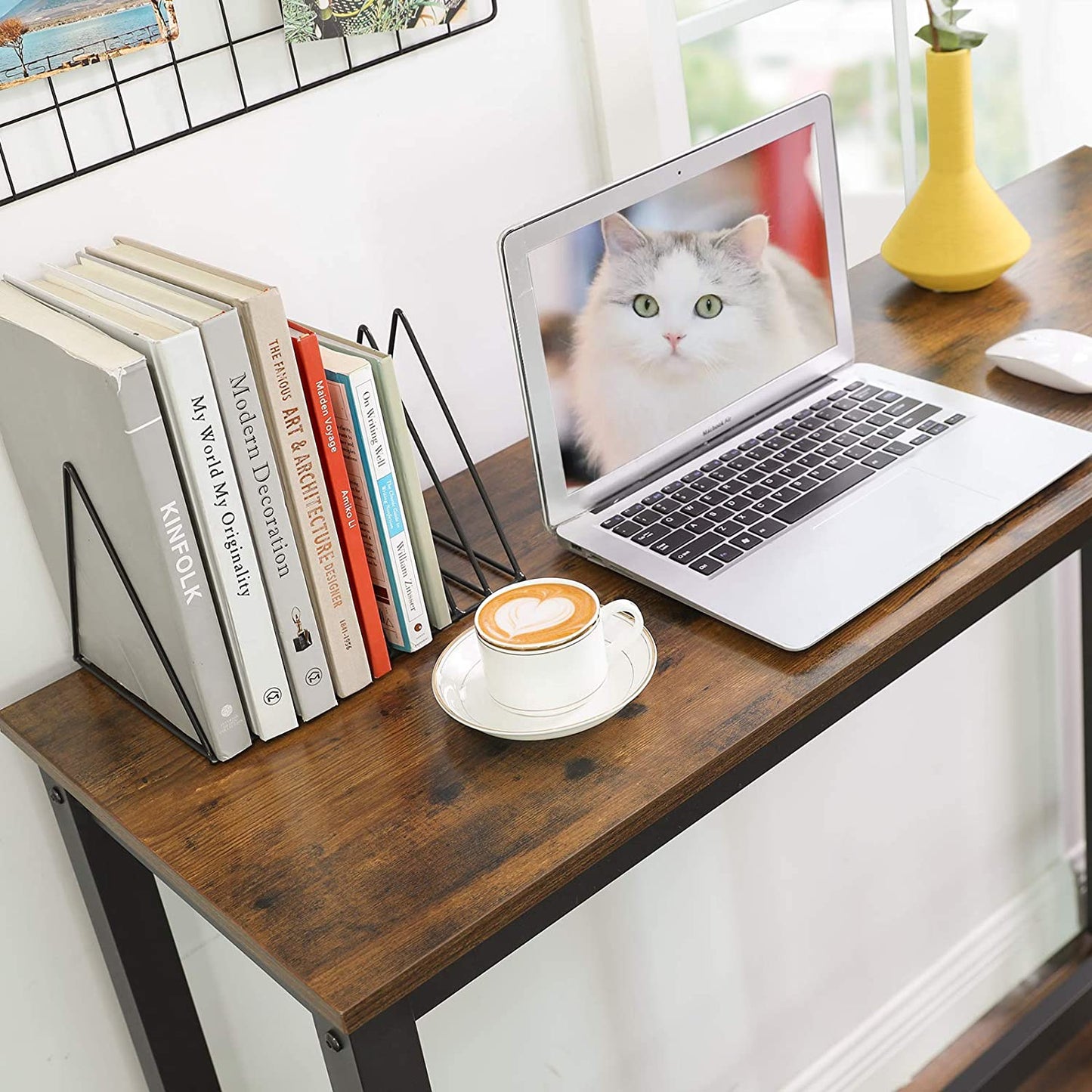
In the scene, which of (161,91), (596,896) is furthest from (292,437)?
(596,896)

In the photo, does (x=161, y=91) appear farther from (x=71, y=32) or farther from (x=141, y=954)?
(x=141, y=954)

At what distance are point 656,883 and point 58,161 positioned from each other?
2.89 feet

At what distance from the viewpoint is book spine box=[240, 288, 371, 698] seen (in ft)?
2.62

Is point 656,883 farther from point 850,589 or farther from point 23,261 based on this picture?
point 23,261

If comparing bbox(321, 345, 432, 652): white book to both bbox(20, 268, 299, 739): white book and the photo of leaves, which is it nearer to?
bbox(20, 268, 299, 739): white book

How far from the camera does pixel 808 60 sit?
1.59m

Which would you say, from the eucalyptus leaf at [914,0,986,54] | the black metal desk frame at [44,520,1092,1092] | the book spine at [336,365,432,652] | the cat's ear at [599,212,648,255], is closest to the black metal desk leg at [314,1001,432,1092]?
the black metal desk frame at [44,520,1092,1092]

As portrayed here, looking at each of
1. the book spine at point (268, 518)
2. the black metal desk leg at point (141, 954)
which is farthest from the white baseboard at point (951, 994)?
the book spine at point (268, 518)

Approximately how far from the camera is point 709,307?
1.04 meters

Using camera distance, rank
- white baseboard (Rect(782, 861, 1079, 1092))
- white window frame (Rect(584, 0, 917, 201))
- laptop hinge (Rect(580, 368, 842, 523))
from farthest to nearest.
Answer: white baseboard (Rect(782, 861, 1079, 1092)), white window frame (Rect(584, 0, 917, 201)), laptop hinge (Rect(580, 368, 842, 523))

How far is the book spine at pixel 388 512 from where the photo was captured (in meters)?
0.85

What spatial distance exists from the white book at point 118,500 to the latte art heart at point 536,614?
17 cm

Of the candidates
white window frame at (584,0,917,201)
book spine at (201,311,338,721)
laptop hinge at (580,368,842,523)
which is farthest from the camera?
white window frame at (584,0,917,201)

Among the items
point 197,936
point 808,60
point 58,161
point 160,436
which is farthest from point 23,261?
point 808,60
